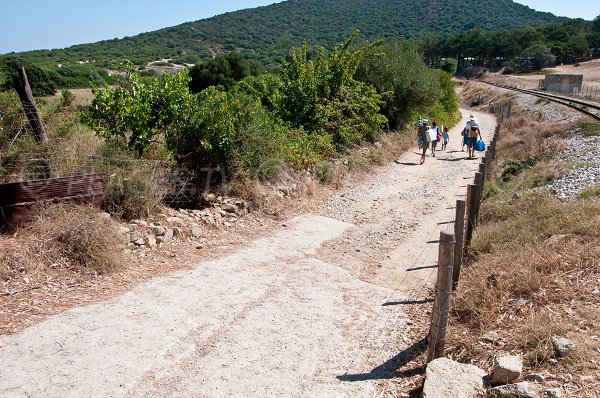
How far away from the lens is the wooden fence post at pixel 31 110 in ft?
24.7

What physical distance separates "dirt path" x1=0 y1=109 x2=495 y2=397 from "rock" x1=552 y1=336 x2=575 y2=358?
1.51m

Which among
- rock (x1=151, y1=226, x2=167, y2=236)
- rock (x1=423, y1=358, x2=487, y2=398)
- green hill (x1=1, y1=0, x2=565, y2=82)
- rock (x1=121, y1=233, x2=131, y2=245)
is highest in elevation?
green hill (x1=1, y1=0, x2=565, y2=82)

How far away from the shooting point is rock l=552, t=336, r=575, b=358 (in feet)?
12.8

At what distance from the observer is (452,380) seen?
3.86 m

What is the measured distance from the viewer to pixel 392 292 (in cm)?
648

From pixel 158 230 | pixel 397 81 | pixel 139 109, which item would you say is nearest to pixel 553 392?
pixel 158 230

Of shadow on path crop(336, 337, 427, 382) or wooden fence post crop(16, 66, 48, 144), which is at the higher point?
wooden fence post crop(16, 66, 48, 144)

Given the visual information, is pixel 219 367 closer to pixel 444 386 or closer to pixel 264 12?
pixel 444 386

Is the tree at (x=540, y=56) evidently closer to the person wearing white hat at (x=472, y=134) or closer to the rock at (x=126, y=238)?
the person wearing white hat at (x=472, y=134)

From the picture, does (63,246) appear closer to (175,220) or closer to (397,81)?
(175,220)

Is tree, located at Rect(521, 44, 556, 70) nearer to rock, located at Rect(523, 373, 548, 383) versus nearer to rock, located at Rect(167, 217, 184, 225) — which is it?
rock, located at Rect(167, 217, 184, 225)

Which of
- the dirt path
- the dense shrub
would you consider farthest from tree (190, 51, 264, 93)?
the dirt path

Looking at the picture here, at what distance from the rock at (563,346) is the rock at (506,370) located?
0.37 meters

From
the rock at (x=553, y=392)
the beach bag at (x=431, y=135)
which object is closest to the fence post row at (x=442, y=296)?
the rock at (x=553, y=392)
